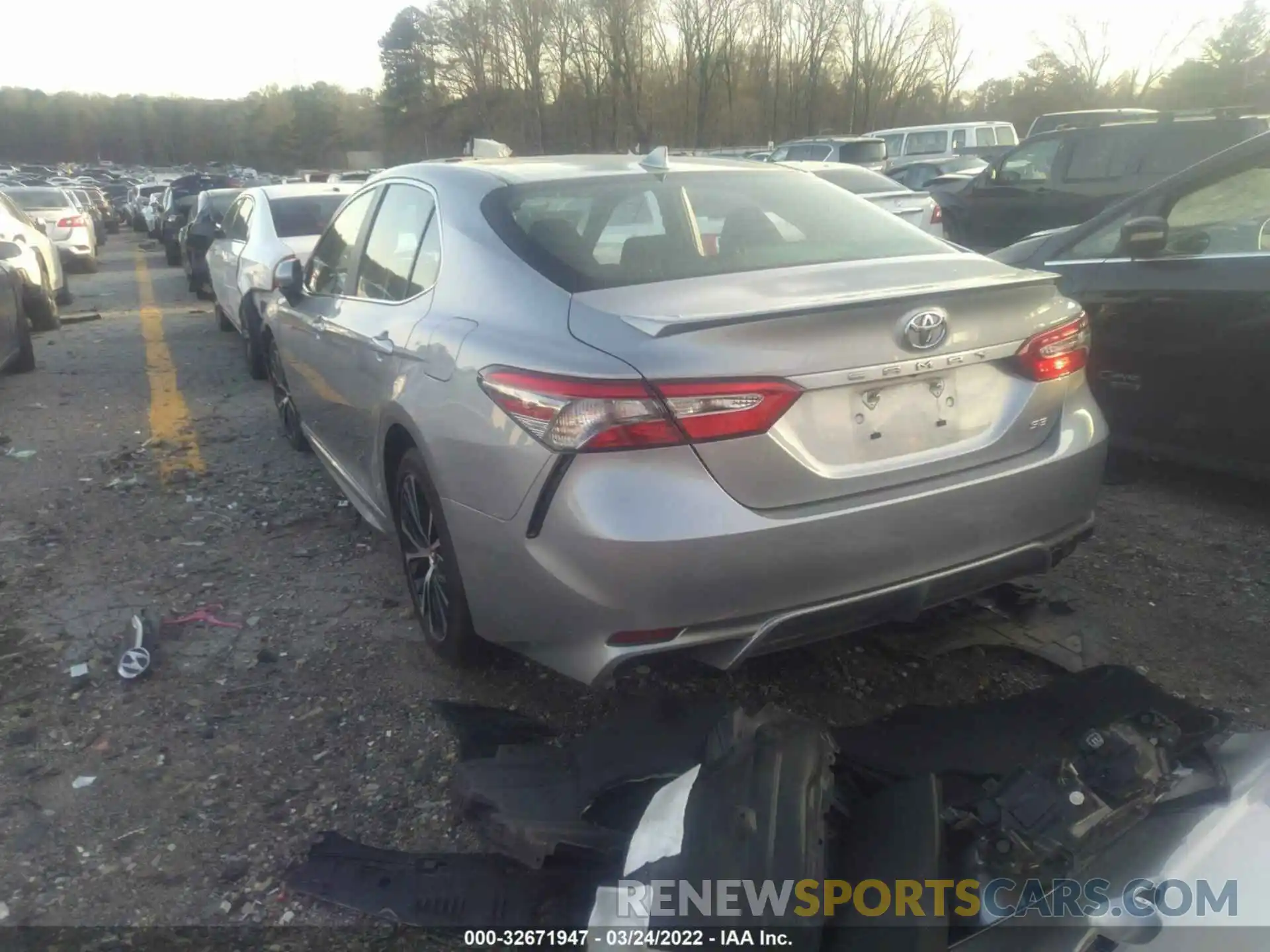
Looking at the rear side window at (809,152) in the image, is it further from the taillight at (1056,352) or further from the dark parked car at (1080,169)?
the taillight at (1056,352)

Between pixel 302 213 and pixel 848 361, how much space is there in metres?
7.41

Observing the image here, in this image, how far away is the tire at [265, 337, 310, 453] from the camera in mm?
6129

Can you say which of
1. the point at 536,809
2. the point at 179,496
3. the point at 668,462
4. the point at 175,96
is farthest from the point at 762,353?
the point at 175,96

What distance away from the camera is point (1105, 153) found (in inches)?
464

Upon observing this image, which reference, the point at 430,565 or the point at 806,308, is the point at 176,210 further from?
the point at 806,308

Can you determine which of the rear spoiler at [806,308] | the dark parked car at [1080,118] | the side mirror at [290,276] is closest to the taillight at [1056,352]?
the rear spoiler at [806,308]

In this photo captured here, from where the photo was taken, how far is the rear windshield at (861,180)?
1166 cm

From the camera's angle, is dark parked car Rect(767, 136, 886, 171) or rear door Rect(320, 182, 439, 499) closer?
rear door Rect(320, 182, 439, 499)

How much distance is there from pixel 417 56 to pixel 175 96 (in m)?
58.5

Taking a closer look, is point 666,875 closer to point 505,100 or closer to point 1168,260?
point 1168,260

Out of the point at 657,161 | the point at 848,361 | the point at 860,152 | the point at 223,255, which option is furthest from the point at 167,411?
the point at 860,152

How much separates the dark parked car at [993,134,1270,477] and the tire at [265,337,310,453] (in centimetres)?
419

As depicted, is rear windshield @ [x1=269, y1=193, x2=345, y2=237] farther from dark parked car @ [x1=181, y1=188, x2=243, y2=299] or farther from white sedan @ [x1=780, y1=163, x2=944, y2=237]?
white sedan @ [x1=780, y1=163, x2=944, y2=237]

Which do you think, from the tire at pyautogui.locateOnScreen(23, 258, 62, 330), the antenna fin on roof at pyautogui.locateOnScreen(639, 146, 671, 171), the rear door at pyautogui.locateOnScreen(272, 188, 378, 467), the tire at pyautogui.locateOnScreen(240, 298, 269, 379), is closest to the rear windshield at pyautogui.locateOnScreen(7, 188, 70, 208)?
the tire at pyautogui.locateOnScreen(23, 258, 62, 330)
